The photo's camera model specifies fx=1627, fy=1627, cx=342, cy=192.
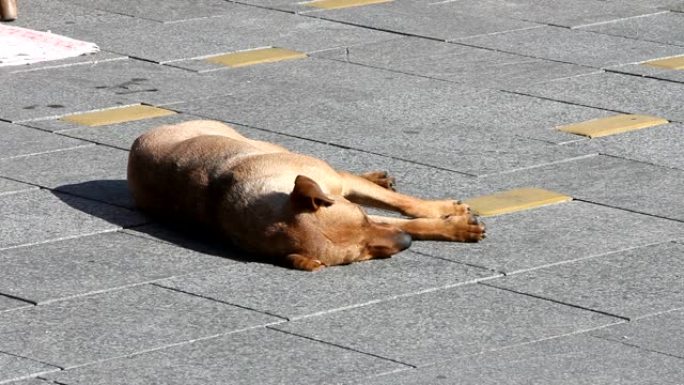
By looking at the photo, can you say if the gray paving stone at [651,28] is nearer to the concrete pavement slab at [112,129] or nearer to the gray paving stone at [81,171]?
the concrete pavement slab at [112,129]

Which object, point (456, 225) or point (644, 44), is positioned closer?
point (456, 225)

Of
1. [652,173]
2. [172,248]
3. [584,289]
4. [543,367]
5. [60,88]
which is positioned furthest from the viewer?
[60,88]

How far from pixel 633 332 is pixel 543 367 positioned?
63 cm

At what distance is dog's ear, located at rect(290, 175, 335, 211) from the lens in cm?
773

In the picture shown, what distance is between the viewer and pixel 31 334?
7.23 m

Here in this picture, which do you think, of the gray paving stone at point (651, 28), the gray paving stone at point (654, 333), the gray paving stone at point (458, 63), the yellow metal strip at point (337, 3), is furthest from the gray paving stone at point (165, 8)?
the gray paving stone at point (654, 333)

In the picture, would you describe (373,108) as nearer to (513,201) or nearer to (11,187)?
(513,201)

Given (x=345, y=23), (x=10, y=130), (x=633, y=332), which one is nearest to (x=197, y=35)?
(x=345, y=23)

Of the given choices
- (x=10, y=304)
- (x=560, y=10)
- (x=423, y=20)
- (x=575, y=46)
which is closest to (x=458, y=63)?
(x=575, y=46)

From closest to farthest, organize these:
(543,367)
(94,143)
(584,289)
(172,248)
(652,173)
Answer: (543,367) → (584,289) → (172,248) → (652,173) → (94,143)

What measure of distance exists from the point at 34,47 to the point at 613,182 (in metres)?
5.50

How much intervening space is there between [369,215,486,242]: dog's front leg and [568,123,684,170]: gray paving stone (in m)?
1.96

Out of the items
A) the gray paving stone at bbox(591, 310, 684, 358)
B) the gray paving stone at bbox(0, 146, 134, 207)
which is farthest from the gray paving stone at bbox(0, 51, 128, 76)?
the gray paving stone at bbox(591, 310, 684, 358)

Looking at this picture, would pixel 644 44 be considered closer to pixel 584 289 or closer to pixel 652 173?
pixel 652 173
